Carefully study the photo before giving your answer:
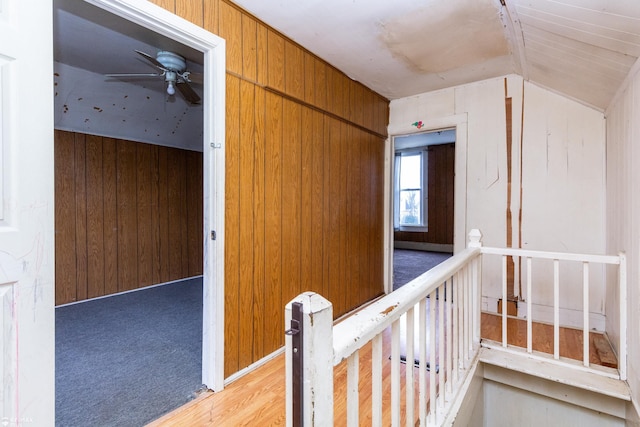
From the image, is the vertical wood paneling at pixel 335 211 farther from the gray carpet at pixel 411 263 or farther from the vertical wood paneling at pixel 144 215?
the vertical wood paneling at pixel 144 215

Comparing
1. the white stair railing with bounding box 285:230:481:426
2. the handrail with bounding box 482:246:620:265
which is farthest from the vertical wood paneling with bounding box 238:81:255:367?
the handrail with bounding box 482:246:620:265

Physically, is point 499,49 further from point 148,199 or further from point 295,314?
point 148,199

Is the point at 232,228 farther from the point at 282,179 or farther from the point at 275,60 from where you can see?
the point at 275,60

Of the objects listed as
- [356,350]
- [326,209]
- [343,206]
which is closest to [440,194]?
[343,206]

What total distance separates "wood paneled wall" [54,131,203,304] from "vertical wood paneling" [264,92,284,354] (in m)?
2.53

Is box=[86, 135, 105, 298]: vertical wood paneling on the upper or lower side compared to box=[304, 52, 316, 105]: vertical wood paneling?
lower

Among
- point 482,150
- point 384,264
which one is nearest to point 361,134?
point 482,150

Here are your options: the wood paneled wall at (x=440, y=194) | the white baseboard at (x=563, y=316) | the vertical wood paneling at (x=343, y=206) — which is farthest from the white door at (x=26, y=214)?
the wood paneled wall at (x=440, y=194)

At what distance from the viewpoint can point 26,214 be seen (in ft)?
3.46

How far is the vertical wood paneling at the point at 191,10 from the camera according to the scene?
1.56 m

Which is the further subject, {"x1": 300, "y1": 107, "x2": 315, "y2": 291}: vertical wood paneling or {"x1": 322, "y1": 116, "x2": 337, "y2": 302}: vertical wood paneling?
→ {"x1": 322, "y1": 116, "x2": 337, "y2": 302}: vertical wood paneling

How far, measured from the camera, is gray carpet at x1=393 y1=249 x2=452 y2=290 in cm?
436

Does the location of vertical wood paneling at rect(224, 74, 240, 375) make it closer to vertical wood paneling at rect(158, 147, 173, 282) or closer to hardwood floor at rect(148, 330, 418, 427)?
hardwood floor at rect(148, 330, 418, 427)

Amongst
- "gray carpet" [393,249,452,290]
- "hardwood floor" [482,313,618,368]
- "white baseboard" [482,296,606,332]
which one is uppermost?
"white baseboard" [482,296,606,332]
